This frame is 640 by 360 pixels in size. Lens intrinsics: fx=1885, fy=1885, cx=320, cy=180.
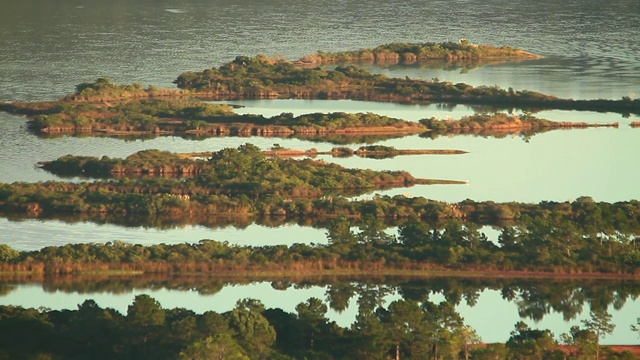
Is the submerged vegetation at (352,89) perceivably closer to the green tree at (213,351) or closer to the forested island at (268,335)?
the forested island at (268,335)

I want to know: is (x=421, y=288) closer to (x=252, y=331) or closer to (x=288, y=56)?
(x=252, y=331)

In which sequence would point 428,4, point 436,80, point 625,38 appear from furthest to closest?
point 428,4 < point 625,38 < point 436,80

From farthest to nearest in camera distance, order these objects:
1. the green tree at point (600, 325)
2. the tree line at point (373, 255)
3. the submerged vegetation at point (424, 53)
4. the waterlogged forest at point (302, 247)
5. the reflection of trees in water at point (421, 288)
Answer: the submerged vegetation at point (424, 53) < the tree line at point (373, 255) < the reflection of trees in water at point (421, 288) < the green tree at point (600, 325) < the waterlogged forest at point (302, 247)

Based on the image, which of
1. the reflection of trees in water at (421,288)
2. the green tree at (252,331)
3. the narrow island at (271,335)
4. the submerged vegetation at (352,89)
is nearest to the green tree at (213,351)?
the narrow island at (271,335)

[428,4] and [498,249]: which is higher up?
[498,249]

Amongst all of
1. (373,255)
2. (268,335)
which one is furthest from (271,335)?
(373,255)

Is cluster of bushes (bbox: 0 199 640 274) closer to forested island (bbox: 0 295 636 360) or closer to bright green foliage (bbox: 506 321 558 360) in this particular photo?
forested island (bbox: 0 295 636 360)

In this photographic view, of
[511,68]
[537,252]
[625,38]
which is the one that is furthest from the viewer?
[625,38]

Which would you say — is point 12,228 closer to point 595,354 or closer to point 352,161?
point 352,161

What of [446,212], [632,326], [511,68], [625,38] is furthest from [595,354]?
[625,38]
